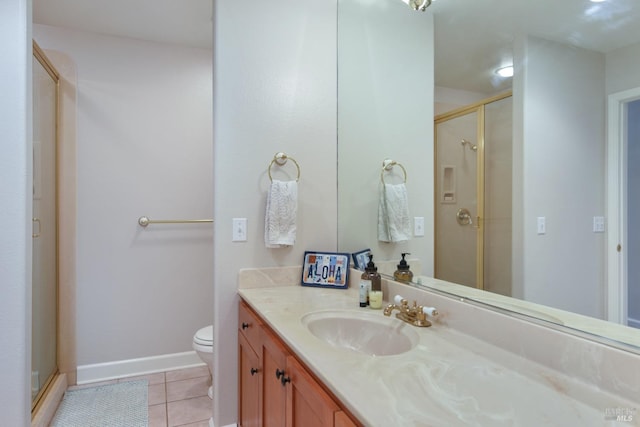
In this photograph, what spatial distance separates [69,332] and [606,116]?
310cm

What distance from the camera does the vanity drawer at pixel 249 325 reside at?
4.84 ft

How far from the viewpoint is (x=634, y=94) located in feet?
2.69

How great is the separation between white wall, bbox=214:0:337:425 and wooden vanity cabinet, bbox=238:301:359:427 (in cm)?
18

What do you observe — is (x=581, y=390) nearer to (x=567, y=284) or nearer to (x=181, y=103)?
(x=567, y=284)

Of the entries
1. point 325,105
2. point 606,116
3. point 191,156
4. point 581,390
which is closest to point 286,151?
point 325,105

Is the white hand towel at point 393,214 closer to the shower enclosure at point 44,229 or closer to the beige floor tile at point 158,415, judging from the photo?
the beige floor tile at point 158,415

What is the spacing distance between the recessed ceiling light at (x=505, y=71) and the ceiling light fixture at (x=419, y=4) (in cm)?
64

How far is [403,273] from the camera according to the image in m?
1.56

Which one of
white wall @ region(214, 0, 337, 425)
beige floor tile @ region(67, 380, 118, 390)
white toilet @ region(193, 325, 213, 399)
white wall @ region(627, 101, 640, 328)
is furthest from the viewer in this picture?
beige floor tile @ region(67, 380, 118, 390)

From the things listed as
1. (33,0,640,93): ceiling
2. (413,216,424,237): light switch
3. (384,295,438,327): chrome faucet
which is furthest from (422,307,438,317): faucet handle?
(33,0,640,93): ceiling

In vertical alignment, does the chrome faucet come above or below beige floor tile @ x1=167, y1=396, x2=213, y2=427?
above

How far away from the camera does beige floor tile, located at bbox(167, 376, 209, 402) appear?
236 cm

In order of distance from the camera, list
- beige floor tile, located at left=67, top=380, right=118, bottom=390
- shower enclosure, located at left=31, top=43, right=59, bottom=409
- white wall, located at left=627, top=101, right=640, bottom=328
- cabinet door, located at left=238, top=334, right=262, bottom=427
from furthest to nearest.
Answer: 1. beige floor tile, located at left=67, top=380, right=118, bottom=390
2. shower enclosure, located at left=31, top=43, right=59, bottom=409
3. cabinet door, located at left=238, top=334, right=262, bottom=427
4. white wall, located at left=627, top=101, right=640, bottom=328

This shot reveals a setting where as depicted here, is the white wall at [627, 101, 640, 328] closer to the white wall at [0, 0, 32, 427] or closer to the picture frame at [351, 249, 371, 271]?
the picture frame at [351, 249, 371, 271]
